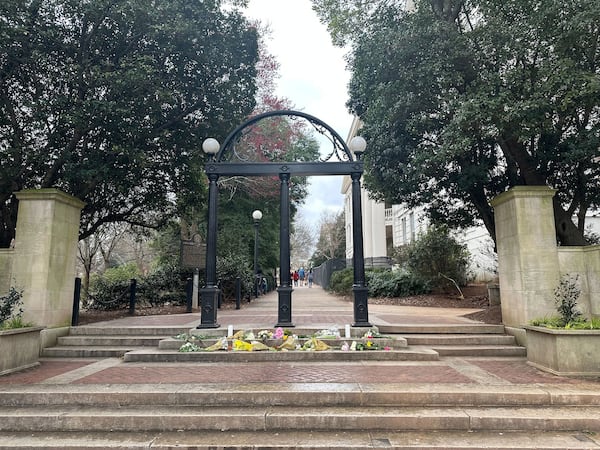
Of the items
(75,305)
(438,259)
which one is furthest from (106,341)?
(438,259)

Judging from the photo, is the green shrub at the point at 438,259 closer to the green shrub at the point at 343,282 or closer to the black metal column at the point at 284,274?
the green shrub at the point at 343,282

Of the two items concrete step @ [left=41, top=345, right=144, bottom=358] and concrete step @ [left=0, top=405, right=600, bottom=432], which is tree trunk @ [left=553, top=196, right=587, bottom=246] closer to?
concrete step @ [left=0, top=405, right=600, bottom=432]

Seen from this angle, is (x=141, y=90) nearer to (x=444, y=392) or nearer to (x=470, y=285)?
(x=444, y=392)

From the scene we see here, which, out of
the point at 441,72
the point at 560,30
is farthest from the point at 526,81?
the point at 441,72

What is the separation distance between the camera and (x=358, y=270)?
7.44 metres

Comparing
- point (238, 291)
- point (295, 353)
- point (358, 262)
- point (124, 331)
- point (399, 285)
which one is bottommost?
point (295, 353)

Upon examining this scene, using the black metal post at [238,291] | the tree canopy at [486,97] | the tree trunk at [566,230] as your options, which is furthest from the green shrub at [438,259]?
the black metal post at [238,291]

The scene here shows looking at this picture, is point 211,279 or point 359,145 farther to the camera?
point 359,145

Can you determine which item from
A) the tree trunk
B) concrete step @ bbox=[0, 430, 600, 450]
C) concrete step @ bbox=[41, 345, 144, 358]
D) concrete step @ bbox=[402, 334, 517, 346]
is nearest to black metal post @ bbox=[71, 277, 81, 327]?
concrete step @ bbox=[41, 345, 144, 358]

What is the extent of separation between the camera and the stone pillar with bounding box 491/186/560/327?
6.72 m

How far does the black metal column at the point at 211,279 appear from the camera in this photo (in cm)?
727

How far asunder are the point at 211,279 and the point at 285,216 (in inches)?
75.2

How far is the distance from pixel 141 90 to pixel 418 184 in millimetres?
7201

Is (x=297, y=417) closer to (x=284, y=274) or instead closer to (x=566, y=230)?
(x=284, y=274)
